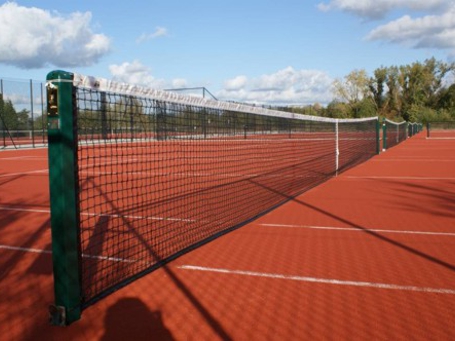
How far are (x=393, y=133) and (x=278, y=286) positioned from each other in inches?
1367

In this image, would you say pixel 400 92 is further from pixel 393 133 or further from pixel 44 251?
pixel 44 251

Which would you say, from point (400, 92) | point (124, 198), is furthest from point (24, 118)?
point (400, 92)

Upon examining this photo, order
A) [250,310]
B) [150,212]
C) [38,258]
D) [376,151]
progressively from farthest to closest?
[376,151] < [150,212] < [38,258] < [250,310]

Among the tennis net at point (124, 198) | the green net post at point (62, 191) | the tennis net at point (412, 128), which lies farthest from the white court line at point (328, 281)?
the tennis net at point (412, 128)

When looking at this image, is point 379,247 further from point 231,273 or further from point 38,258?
point 38,258

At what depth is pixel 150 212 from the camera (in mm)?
7660

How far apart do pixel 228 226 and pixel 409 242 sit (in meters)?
2.51

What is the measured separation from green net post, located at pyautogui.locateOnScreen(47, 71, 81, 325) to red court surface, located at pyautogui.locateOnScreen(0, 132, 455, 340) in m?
0.26

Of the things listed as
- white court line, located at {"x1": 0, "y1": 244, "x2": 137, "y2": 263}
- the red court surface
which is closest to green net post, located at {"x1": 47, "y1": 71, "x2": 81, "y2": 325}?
the red court surface

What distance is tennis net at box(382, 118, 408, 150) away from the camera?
29.2m

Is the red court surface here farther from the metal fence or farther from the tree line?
the tree line

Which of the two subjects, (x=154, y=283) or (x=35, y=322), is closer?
(x=35, y=322)

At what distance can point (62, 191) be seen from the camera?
3.40 meters

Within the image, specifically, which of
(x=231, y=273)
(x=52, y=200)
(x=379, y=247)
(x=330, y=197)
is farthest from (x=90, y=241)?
(x=330, y=197)
